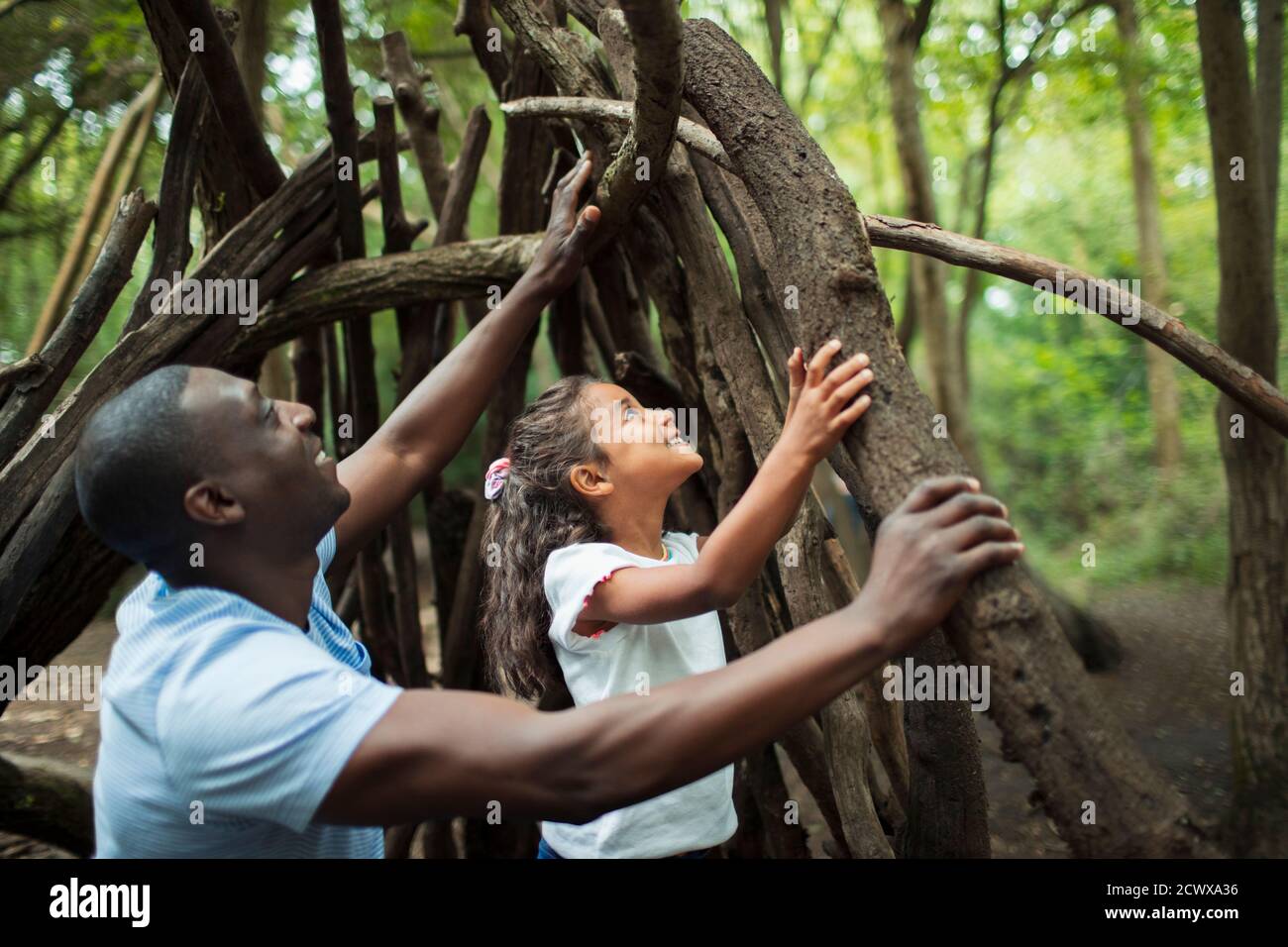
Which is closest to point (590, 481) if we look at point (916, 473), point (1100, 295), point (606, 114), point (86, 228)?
point (916, 473)

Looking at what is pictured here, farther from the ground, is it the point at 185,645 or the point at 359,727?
the point at 185,645

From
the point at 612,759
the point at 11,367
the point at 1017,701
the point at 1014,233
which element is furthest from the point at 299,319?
the point at 1014,233

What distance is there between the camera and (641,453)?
203 cm

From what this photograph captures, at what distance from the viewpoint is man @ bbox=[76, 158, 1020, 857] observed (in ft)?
3.87

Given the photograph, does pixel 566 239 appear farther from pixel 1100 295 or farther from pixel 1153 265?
pixel 1153 265

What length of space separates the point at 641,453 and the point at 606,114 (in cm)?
92

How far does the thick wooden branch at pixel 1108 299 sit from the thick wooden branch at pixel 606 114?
43 cm

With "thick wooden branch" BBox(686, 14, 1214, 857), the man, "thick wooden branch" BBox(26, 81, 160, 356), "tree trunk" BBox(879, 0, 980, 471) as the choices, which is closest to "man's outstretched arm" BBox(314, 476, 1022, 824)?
the man

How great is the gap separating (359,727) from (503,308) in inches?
51.0

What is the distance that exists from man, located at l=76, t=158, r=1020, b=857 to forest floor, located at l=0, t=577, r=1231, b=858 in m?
2.56

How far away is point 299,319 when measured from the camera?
310 cm

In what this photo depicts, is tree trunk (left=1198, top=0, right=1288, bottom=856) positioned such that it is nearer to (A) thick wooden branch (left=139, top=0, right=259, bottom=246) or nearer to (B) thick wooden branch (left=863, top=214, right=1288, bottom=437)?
(B) thick wooden branch (left=863, top=214, right=1288, bottom=437)

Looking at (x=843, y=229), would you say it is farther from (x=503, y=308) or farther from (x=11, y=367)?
(x=11, y=367)
